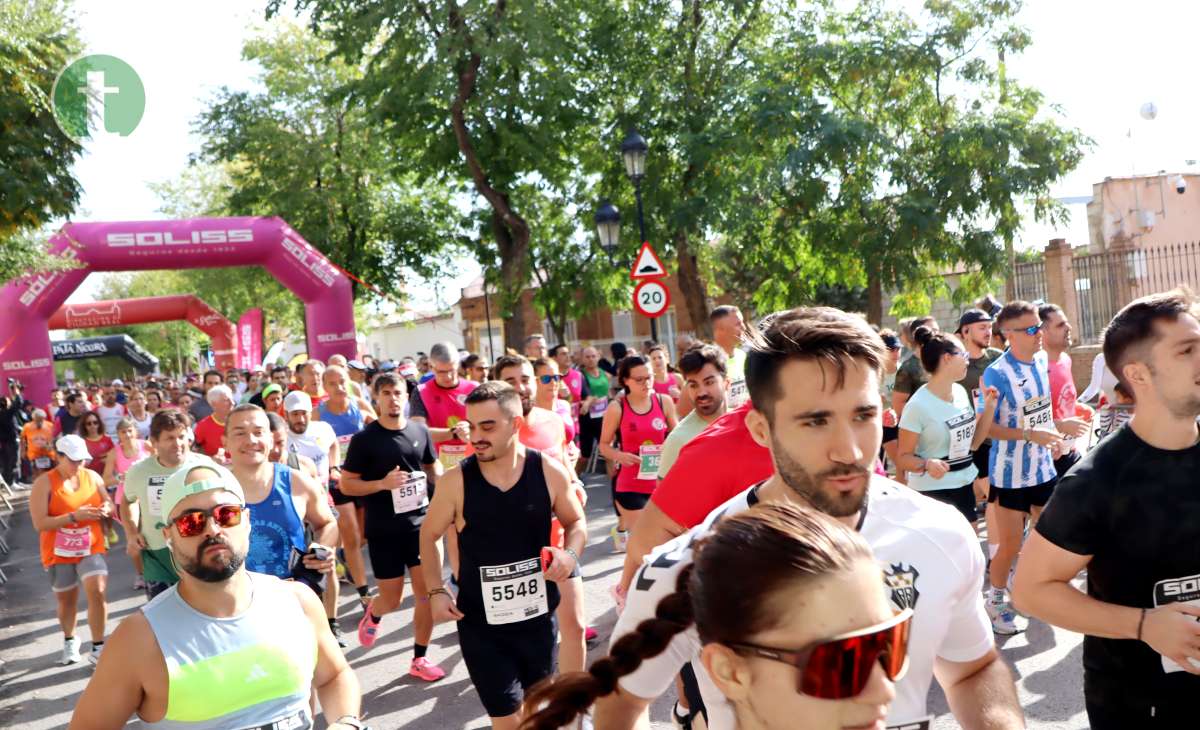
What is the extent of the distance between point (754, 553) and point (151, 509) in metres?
6.10

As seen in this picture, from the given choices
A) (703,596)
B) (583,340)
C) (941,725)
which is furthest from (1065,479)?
(583,340)

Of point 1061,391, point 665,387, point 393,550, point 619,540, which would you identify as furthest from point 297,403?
point 1061,391

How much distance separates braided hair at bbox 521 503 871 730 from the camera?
161 cm

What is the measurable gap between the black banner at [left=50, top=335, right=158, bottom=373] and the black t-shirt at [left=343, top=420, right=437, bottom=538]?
50711 mm

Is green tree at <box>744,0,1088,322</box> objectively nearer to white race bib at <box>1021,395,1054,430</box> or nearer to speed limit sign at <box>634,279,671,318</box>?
speed limit sign at <box>634,279,671,318</box>

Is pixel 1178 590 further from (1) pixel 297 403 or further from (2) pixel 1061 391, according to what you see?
(1) pixel 297 403

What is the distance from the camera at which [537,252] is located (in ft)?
91.4

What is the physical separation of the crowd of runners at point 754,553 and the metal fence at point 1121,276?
12.2 m

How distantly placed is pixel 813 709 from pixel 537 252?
87.1ft

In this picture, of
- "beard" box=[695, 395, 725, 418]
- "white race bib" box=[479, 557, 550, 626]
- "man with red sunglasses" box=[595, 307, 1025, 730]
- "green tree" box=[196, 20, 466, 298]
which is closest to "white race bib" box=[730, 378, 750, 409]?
"beard" box=[695, 395, 725, 418]

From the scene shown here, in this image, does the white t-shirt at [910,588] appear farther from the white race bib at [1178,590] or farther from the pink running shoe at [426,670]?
the pink running shoe at [426,670]

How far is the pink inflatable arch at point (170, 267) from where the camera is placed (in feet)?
69.3

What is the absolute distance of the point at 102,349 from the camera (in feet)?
185

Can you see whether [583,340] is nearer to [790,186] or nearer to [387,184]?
[387,184]
